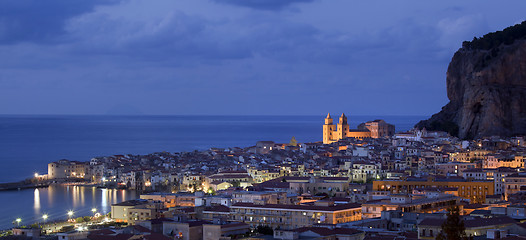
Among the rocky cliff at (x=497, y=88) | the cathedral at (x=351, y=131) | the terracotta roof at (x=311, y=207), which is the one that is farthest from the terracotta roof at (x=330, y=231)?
the cathedral at (x=351, y=131)

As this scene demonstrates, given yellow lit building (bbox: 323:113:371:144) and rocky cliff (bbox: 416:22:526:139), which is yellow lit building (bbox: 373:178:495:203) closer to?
rocky cliff (bbox: 416:22:526:139)

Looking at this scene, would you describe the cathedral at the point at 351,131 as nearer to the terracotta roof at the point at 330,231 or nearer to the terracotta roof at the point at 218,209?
the terracotta roof at the point at 218,209

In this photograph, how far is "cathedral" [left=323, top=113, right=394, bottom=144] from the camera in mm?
70731

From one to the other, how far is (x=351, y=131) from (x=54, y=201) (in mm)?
36181

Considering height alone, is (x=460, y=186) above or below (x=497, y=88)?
below

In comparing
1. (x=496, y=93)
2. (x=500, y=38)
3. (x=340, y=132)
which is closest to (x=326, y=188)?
(x=496, y=93)

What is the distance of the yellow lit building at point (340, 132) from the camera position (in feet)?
231

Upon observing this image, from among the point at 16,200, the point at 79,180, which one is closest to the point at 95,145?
the point at 79,180

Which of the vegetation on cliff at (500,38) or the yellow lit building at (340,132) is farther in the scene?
the yellow lit building at (340,132)

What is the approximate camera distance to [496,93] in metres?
53.1

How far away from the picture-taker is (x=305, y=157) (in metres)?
52.2

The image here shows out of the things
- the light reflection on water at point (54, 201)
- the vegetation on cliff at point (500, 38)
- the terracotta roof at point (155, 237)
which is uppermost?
the vegetation on cliff at point (500, 38)

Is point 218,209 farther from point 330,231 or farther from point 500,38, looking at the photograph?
point 500,38

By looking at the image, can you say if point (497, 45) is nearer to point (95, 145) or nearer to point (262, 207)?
point (262, 207)
